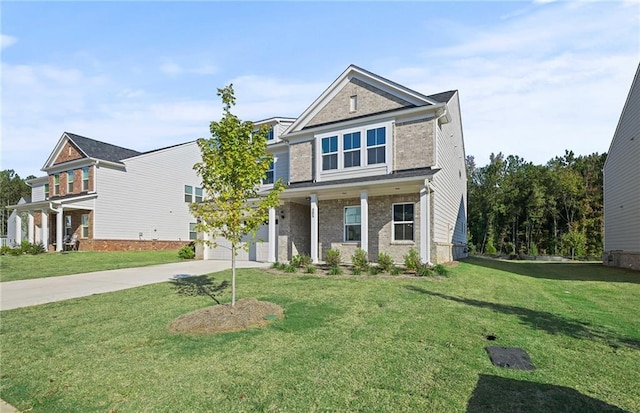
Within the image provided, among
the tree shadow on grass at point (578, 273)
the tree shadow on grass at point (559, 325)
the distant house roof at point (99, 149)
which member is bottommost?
the tree shadow on grass at point (578, 273)

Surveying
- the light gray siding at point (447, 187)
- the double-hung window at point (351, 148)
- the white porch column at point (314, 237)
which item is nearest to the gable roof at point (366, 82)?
the light gray siding at point (447, 187)

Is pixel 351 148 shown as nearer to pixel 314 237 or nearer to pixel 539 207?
pixel 314 237

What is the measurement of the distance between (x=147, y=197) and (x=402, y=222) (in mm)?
19847

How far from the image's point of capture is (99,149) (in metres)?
25.0

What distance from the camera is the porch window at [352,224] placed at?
51.2 ft

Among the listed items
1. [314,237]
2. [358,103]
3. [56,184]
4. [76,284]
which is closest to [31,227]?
[56,184]

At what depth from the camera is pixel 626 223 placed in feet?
54.5

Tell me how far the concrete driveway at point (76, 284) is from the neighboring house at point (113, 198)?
11.1 meters

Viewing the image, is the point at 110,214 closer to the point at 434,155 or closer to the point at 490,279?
the point at 434,155

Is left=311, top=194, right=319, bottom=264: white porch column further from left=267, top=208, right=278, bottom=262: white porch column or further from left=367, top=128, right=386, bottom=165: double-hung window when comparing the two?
left=367, top=128, right=386, bottom=165: double-hung window

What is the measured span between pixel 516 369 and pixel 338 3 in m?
10.3

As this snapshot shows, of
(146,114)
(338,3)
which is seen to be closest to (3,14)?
(146,114)

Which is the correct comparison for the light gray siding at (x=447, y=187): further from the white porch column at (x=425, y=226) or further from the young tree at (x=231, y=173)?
the young tree at (x=231, y=173)

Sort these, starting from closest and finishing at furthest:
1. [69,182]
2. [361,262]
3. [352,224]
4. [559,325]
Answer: [559,325], [361,262], [352,224], [69,182]
